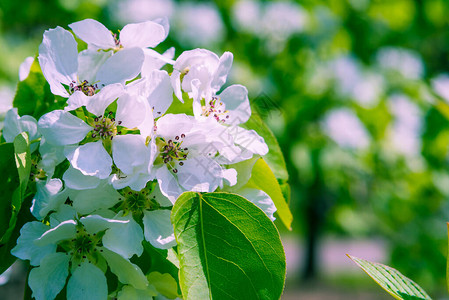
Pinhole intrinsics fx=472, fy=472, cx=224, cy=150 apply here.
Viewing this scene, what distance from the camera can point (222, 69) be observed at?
83 centimetres

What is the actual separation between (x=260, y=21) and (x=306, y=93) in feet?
1.97

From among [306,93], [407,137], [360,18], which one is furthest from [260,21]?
[407,137]

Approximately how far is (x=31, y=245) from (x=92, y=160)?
0.17 m

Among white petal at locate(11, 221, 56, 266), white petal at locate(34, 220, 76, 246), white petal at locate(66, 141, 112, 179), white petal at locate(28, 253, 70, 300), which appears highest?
white petal at locate(66, 141, 112, 179)

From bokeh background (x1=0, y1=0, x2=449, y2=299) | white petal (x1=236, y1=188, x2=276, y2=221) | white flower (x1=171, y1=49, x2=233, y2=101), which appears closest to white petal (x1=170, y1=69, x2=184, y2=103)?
white flower (x1=171, y1=49, x2=233, y2=101)

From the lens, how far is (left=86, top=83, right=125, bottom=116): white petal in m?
0.72

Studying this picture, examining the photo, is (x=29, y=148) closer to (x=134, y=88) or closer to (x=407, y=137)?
(x=134, y=88)

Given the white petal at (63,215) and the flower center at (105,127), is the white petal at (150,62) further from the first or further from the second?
the white petal at (63,215)

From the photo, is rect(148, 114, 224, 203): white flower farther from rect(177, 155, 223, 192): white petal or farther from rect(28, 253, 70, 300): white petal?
rect(28, 253, 70, 300): white petal

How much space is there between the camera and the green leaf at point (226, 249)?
692mm

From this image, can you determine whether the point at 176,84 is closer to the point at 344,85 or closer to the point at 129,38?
the point at 129,38

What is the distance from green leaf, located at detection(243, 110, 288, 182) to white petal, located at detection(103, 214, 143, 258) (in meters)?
0.32

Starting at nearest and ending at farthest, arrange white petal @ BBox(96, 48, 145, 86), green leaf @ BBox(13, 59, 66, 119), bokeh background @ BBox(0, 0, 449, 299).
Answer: white petal @ BBox(96, 48, 145, 86), green leaf @ BBox(13, 59, 66, 119), bokeh background @ BBox(0, 0, 449, 299)

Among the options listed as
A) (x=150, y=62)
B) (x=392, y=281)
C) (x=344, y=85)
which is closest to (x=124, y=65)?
(x=150, y=62)
